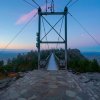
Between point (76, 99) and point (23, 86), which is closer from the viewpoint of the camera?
point (76, 99)

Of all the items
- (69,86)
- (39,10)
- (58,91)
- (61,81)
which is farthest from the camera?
(39,10)

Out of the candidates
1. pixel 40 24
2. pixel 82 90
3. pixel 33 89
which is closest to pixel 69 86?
pixel 82 90

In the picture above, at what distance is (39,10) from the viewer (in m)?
20.1

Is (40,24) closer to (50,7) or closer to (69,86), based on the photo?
(50,7)

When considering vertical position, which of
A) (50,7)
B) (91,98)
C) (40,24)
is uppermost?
(50,7)

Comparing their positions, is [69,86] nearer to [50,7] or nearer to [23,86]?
[23,86]

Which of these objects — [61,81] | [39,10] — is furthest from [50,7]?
[61,81]

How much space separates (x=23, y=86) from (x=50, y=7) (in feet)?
33.6

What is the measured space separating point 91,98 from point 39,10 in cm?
1159

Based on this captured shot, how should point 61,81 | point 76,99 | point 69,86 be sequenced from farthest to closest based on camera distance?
point 61,81
point 69,86
point 76,99

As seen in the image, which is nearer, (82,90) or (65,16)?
(82,90)

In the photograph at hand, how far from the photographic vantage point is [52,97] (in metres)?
9.66

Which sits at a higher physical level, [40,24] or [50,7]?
[50,7]

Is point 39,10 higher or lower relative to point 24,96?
higher
